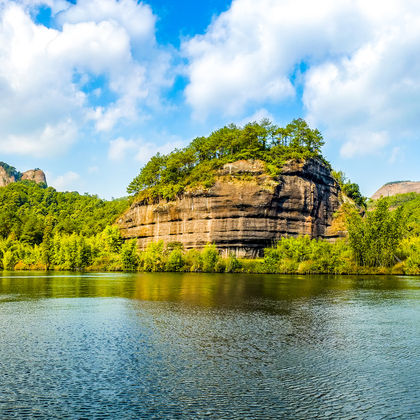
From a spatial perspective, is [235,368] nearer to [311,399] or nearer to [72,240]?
[311,399]

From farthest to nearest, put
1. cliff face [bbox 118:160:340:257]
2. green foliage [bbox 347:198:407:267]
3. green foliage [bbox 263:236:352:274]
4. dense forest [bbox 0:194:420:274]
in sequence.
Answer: cliff face [bbox 118:160:340:257]
green foliage [bbox 263:236:352:274]
dense forest [bbox 0:194:420:274]
green foliage [bbox 347:198:407:267]

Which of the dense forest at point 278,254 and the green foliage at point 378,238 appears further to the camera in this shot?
the dense forest at point 278,254

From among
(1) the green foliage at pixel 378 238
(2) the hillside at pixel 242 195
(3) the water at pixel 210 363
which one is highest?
(2) the hillside at pixel 242 195

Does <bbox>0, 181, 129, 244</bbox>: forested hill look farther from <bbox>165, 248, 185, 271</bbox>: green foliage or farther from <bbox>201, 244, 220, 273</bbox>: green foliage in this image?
<bbox>201, 244, 220, 273</bbox>: green foliage

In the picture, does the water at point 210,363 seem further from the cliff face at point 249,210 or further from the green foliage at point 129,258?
the green foliage at point 129,258

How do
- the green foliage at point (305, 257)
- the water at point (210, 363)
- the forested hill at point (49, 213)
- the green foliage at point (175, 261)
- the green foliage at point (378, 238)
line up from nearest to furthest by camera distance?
the water at point (210, 363) → the green foliage at point (378, 238) → the green foliage at point (305, 257) → the green foliage at point (175, 261) → the forested hill at point (49, 213)

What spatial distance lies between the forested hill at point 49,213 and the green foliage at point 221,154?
990 inches

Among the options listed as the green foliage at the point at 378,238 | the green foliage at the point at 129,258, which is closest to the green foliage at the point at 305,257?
the green foliage at the point at 378,238

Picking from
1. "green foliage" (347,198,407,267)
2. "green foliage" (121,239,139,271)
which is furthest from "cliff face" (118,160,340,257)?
"green foliage" (347,198,407,267)

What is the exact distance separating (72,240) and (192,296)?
2811 inches

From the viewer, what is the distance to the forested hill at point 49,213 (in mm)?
120625

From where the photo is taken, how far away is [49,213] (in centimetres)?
14625

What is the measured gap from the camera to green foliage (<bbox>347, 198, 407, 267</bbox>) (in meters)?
75.1

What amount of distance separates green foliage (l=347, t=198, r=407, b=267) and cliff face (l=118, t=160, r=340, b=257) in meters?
15.7
